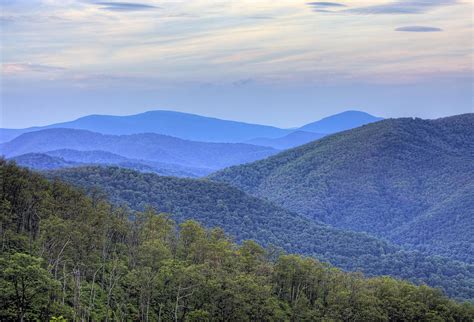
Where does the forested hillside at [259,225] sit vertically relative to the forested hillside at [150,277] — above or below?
below

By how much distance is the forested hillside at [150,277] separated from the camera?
Answer: 48.5 m

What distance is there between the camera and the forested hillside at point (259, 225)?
520 feet

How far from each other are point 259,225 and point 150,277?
123 metres

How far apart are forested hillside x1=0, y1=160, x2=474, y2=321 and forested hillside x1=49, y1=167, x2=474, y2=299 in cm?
7822

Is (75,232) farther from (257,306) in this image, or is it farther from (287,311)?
(287,311)

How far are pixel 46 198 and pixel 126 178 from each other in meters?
105

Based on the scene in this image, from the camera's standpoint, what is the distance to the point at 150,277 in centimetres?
5756

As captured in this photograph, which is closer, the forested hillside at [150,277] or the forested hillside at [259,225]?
the forested hillside at [150,277]

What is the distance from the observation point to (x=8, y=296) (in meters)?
44.3

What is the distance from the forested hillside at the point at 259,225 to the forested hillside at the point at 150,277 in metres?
78.2

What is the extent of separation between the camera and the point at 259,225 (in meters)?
180

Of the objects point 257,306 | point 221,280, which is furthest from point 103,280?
point 257,306

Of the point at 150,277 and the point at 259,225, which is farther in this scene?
the point at 259,225

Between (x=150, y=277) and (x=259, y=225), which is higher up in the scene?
(x=150, y=277)
